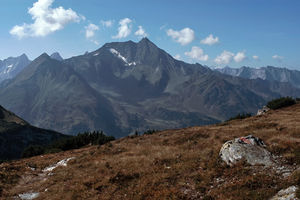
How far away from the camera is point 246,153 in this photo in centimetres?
1820

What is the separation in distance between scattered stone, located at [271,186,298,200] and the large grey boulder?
5234 mm

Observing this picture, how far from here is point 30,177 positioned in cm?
2192

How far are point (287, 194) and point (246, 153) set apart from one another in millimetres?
6916

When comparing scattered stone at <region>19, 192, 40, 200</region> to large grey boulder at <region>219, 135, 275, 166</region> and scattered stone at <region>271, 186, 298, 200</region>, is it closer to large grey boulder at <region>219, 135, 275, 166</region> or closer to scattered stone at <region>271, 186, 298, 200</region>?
large grey boulder at <region>219, 135, 275, 166</region>

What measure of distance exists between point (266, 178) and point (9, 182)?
20.1 m

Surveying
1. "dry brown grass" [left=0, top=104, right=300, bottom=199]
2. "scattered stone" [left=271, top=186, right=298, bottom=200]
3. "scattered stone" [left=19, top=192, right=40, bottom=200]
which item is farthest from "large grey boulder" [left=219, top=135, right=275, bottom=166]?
"scattered stone" [left=19, top=192, right=40, bottom=200]

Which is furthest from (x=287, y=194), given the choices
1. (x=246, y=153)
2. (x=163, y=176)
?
(x=163, y=176)

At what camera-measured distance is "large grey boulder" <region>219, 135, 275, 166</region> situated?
17.5m

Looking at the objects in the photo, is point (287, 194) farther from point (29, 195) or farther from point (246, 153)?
point (29, 195)

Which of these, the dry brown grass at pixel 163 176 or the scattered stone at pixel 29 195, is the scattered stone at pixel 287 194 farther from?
the scattered stone at pixel 29 195

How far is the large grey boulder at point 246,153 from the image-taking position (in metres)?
17.5

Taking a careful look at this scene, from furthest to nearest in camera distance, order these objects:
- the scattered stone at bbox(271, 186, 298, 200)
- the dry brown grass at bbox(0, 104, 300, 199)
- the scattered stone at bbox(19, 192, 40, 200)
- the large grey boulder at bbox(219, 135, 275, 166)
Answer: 1. the large grey boulder at bbox(219, 135, 275, 166)
2. the scattered stone at bbox(19, 192, 40, 200)
3. the dry brown grass at bbox(0, 104, 300, 199)
4. the scattered stone at bbox(271, 186, 298, 200)

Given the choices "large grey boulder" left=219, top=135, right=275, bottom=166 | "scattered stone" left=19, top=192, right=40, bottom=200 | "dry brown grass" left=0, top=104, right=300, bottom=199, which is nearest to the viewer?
"dry brown grass" left=0, top=104, right=300, bottom=199

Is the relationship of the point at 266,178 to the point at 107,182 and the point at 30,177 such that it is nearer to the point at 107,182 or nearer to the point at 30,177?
the point at 107,182
